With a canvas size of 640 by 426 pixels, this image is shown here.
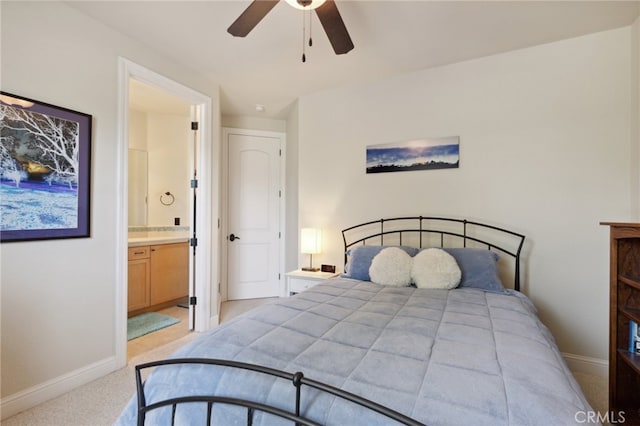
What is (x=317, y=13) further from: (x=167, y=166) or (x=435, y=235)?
(x=167, y=166)

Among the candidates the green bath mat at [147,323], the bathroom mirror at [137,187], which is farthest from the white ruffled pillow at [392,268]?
the bathroom mirror at [137,187]

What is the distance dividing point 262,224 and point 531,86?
346 cm

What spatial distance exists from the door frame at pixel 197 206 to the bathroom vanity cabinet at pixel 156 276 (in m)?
0.87

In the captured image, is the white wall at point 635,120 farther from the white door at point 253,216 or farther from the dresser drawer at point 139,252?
the dresser drawer at point 139,252

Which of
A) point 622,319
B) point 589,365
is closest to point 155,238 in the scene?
point 622,319

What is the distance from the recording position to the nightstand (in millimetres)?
2988

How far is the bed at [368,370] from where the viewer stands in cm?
84

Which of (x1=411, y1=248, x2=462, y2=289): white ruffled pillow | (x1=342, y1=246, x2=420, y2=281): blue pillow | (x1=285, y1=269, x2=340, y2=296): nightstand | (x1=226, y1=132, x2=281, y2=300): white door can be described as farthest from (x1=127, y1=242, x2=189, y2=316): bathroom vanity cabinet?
(x1=411, y1=248, x2=462, y2=289): white ruffled pillow

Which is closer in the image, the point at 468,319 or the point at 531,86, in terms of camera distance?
the point at 468,319

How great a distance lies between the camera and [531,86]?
2.52m

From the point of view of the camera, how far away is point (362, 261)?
→ 261 cm

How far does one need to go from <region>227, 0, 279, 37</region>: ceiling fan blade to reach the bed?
1.67m

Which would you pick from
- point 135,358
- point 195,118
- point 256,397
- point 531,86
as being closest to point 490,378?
point 256,397

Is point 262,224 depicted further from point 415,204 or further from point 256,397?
point 256,397
